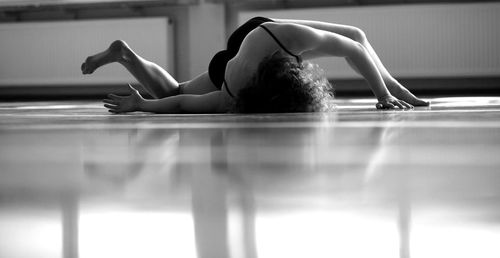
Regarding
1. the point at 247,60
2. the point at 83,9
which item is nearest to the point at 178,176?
the point at 247,60

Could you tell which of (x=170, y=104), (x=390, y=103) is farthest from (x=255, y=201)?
(x=170, y=104)

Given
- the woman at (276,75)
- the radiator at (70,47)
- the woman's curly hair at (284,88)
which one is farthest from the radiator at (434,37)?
the woman's curly hair at (284,88)

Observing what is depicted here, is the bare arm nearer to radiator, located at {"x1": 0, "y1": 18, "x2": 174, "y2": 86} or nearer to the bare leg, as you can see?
the bare leg

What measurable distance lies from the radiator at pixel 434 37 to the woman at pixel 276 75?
2990 mm

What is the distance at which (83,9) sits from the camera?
6254 mm

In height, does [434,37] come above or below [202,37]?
below

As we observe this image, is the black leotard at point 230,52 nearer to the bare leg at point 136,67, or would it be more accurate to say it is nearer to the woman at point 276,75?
the woman at point 276,75

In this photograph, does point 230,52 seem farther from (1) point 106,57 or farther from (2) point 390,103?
(2) point 390,103

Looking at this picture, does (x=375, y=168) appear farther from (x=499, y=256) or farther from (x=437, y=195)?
(x=499, y=256)

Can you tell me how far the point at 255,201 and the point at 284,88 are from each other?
54.2 inches

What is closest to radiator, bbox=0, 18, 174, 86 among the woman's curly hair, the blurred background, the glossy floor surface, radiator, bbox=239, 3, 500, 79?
the blurred background

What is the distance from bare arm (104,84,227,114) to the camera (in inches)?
93.1

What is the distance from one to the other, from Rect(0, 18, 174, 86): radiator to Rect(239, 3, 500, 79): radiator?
5.07 feet

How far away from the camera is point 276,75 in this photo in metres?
1.79
